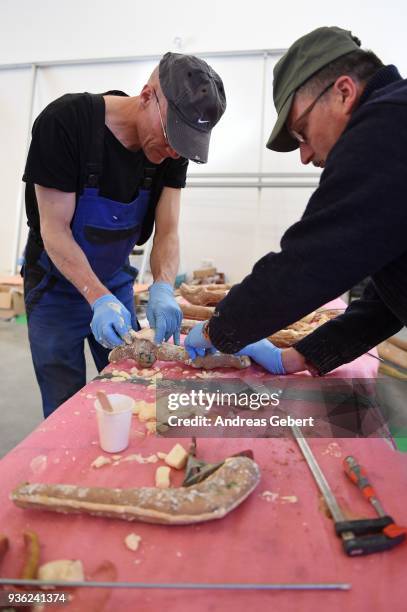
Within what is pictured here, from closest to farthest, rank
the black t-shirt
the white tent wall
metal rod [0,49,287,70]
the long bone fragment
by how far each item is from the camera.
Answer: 1. the black t-shirt
2. the long bone fragment
3. the white tent wall
4. metal rod [0,49,287,70]

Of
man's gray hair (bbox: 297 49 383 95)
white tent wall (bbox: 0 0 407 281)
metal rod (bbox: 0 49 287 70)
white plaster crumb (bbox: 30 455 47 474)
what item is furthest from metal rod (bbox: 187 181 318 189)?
white plaster crumb (bbox: 30 455 47 474)

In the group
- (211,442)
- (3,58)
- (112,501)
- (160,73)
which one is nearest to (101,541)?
(112,501)

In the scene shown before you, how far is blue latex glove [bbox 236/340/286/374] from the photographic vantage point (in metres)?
1.74

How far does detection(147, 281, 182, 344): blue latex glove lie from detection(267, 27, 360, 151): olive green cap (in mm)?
926

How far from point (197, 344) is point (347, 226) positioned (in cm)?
93

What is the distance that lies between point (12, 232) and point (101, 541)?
6147 mm

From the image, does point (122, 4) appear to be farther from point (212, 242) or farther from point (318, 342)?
point (318, 342)

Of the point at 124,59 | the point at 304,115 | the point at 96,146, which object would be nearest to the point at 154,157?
the point at 96,146

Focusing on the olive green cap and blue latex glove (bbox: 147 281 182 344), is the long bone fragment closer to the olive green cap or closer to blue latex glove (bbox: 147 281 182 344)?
blue latex glove (bbox: 147 281 182 344)

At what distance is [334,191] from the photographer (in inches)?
34.9

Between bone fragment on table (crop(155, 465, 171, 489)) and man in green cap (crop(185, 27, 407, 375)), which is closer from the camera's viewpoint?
man in green cap (crop(185, 27, 407, 375))

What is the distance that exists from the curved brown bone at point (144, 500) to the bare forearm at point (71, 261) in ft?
2.88

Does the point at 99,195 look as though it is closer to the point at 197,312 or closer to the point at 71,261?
the point at 71,261

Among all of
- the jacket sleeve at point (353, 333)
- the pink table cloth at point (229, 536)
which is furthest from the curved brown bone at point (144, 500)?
the jacket sleeve at point (353, 333)
